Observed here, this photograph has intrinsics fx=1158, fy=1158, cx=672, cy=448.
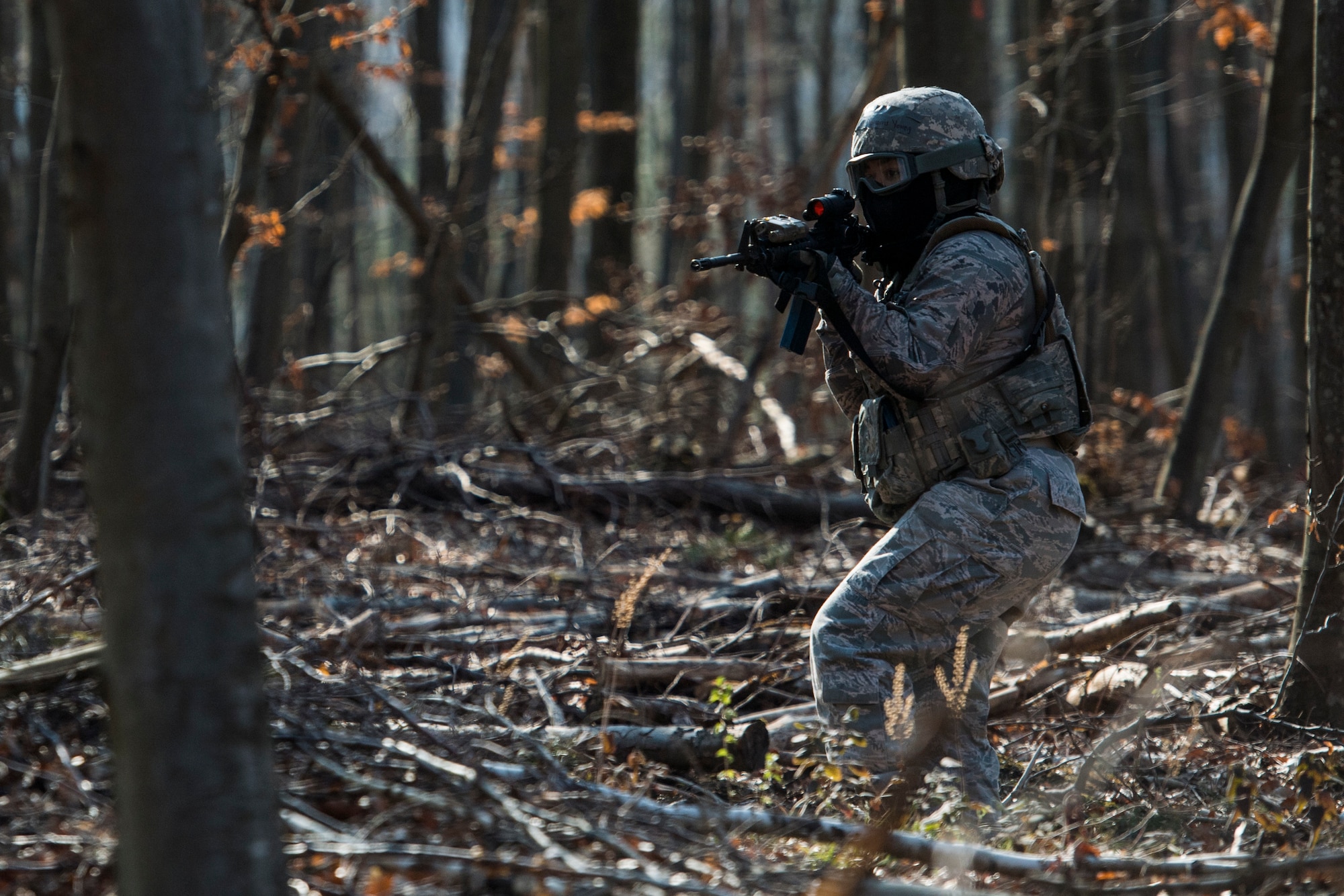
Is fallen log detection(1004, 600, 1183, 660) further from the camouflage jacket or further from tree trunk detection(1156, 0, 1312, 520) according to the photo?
tree trunk detection(1156, 0, 1312, 520)

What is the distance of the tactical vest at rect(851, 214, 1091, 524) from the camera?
339cm

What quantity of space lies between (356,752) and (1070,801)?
6.17 ft

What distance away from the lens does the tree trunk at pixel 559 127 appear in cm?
1028

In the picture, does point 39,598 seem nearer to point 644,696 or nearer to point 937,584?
point 644,696

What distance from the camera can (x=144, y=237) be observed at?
1.78m

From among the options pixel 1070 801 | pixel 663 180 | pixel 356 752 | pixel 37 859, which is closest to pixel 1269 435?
pixel 663 180

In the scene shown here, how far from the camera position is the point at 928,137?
349 centimetres

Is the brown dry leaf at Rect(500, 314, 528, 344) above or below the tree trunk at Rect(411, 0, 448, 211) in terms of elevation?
below

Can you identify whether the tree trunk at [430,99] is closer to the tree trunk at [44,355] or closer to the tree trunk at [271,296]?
the tree trunk at [271,296]

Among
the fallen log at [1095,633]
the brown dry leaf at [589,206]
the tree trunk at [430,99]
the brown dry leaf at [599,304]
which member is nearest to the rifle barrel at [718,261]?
the fallen log at [1095,633]

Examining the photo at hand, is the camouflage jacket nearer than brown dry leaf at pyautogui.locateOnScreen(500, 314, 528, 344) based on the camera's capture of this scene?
Yes

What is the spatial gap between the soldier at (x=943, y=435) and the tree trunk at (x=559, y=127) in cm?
687

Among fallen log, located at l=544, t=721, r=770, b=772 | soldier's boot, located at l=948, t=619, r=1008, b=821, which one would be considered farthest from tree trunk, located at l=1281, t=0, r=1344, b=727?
fallen log, located at l=544, t=721, r=770, b=772

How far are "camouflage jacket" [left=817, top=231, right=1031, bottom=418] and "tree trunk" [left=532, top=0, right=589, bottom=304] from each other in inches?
279
